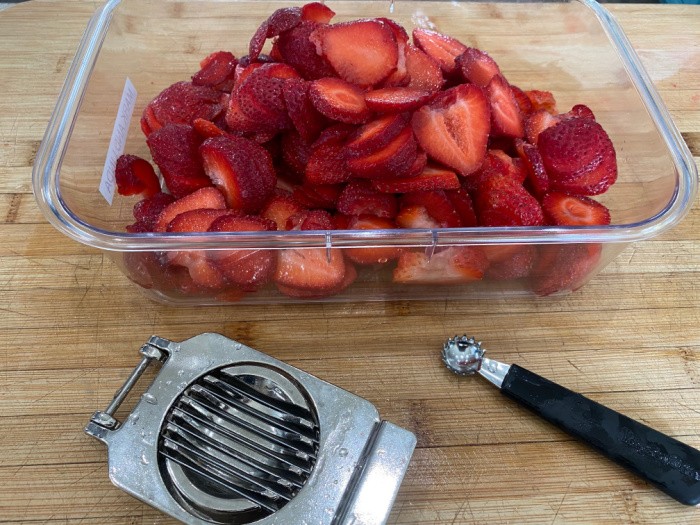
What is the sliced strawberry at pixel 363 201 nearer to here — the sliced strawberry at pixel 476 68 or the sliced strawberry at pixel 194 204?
the sliced strawberry at pixel 194 204

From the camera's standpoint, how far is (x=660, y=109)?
95 cm

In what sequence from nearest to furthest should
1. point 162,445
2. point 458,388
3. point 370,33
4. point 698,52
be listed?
1. point 162,445
2. point 458,388
3. point 370,33
4. point 698,52

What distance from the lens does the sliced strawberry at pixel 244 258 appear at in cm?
83

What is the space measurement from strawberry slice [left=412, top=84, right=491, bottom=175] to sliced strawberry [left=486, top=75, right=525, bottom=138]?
6 centimetres

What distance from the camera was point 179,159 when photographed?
3.15 ft

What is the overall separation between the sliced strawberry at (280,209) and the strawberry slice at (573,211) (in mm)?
392

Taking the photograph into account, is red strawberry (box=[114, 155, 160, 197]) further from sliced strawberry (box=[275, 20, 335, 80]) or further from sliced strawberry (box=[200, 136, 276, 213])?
sliced strawberry (box=[275, 20, 335, 80])

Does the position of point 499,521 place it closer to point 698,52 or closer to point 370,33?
point 370,33

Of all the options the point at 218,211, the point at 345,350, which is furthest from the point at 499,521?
the point at 218,211

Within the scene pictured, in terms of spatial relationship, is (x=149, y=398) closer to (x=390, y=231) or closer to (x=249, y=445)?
(x=249, y=445)

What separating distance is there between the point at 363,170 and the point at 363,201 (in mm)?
47

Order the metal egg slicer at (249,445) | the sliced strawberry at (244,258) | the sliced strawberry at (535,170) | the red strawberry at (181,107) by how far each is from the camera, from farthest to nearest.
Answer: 1. the red strawberry at (181,107)
2. the sliced strawberry at (535,170)
3. the sliced strawberry at (244,258)
4. the metal egg slicer at (249,445)

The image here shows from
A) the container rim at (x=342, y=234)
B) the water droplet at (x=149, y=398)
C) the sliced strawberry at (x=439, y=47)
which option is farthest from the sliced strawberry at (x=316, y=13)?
the water droplet at (x=149, y=398)

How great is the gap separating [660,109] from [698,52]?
0.58m
